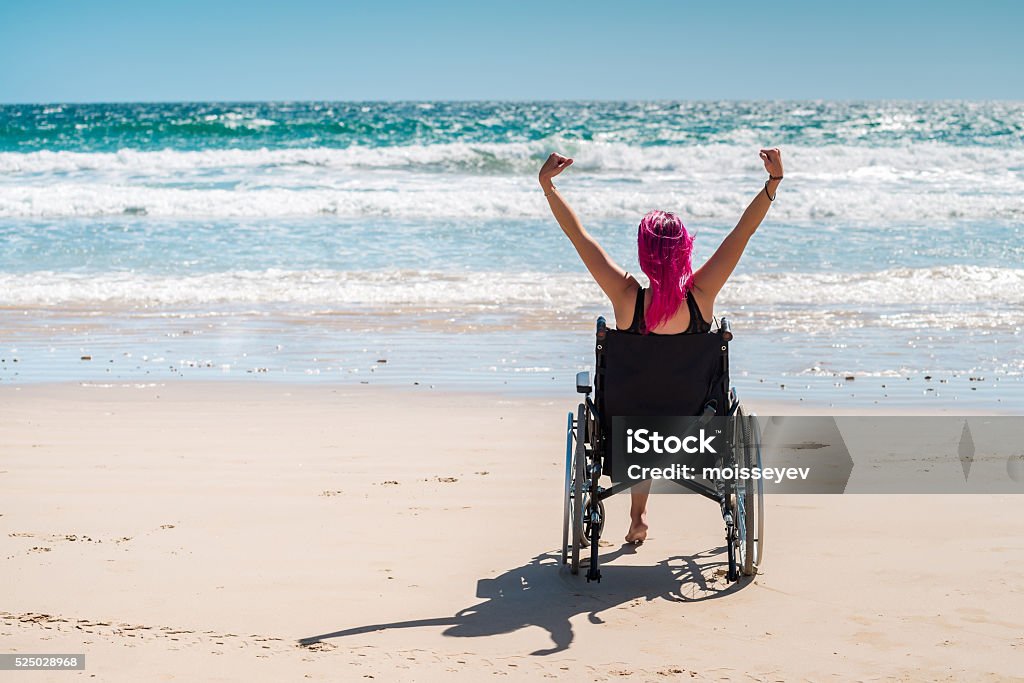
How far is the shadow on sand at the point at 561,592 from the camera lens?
317 centimetres

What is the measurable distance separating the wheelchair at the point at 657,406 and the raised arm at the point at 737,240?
0.14 m

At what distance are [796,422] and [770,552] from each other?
6.30 ft

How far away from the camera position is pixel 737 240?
3332 mm

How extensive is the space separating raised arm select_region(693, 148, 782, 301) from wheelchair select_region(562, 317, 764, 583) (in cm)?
14

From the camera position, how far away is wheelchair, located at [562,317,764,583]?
3365 millimetres

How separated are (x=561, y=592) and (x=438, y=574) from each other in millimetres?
441

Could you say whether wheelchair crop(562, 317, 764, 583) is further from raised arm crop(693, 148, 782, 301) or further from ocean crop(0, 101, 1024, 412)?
→ ocean crop(0, 101, 1024, 412)

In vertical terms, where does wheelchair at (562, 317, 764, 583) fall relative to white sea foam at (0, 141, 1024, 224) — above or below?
below

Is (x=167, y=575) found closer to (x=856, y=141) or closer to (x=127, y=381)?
(x=127, y=381)

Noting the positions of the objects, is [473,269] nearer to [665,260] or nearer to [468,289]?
[468,289]

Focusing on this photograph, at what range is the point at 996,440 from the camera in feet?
17.4

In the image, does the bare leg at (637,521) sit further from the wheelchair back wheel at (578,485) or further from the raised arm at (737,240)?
the raised arm at (737,240)

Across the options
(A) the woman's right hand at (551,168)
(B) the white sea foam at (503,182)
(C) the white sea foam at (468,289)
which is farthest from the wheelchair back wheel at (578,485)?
(B) the white sea foam at (503,182)

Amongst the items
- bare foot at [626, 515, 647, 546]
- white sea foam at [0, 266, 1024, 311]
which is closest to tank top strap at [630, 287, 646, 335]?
bare foot at [626, 515, 647, 546]
